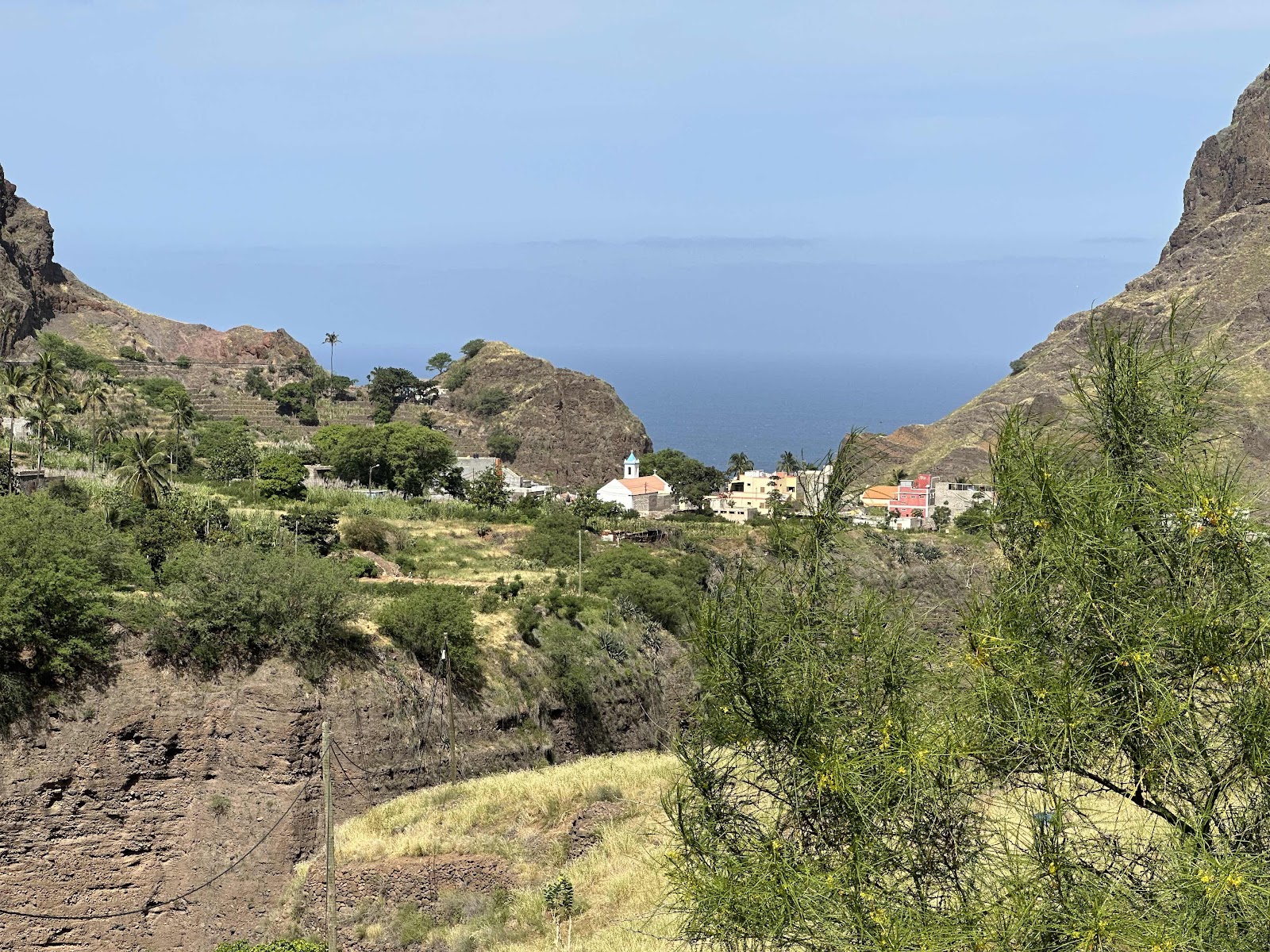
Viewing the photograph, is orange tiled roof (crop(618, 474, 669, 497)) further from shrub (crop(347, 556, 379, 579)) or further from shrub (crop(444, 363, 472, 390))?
shrub (crop(347, 556, 379, 579))

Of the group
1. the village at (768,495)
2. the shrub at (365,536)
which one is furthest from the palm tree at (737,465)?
the shrub at (365,536)

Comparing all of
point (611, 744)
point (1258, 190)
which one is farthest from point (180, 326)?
A: point (1258, 190)

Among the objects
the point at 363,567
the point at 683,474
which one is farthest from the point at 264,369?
the point at 363,567

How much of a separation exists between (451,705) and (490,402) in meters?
94.9

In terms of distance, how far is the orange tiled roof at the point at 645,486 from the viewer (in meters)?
96.9

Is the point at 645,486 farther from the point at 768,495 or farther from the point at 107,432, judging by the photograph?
the point at 107,432

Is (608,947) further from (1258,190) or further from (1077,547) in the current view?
(1258,190)

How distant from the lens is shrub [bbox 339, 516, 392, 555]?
53188 millimetres

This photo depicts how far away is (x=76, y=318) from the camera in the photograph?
12538 cm

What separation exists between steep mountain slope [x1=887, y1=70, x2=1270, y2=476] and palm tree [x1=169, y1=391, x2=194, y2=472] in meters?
70.1

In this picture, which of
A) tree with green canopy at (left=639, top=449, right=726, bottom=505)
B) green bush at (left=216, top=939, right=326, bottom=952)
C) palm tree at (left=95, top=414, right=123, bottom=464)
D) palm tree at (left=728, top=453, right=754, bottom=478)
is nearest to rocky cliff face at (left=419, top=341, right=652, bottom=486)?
tree with green canopy at (left=639, top=449, right=726, bottom=505)

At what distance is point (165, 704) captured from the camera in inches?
1337

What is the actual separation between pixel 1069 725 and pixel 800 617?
9.50ft

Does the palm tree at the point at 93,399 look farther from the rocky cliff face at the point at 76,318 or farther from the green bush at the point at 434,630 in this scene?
the green bush at the point at 434,630
